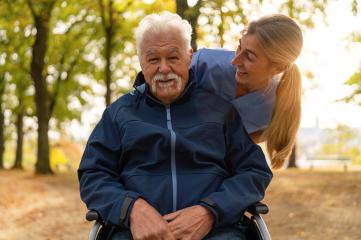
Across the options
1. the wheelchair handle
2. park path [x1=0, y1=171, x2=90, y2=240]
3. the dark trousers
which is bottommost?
park path [x1=0, y1=171, x2=90, y2=240]

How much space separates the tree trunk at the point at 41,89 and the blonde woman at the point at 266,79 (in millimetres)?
12354

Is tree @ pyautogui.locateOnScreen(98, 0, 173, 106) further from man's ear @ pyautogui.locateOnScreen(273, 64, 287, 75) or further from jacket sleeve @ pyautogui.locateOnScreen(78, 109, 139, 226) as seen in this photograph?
jacket sleeve @ pyautogui.locateOnScreen(78, 109, 139, 226)

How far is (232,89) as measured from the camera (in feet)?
9.82

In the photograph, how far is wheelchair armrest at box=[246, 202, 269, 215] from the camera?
2.52m

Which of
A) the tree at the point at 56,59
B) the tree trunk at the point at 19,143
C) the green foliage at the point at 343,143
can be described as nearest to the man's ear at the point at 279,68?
the tree at the point at 56,59

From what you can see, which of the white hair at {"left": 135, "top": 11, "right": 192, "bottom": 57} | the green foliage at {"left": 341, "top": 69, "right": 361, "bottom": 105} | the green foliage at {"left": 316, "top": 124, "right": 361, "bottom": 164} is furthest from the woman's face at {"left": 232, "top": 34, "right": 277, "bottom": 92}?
the green foliage at {"left": 316, "top": 124, "right": 361, "bottom": 164}

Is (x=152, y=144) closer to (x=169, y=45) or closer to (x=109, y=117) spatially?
(x=109, y=117)

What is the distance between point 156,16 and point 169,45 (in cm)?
15

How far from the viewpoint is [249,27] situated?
301cm

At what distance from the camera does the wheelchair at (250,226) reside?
248 centimetres

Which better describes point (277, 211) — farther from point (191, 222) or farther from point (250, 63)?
point (191, 222)

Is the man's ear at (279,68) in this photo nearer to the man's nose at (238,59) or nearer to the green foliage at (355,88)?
the man's nose at (238,59)

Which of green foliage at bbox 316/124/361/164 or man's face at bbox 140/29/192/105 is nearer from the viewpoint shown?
man's face at bbox 140/29/192/105

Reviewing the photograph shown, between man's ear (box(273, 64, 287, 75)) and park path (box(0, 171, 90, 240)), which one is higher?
man's ear (box(273, 64, 287, 75))
